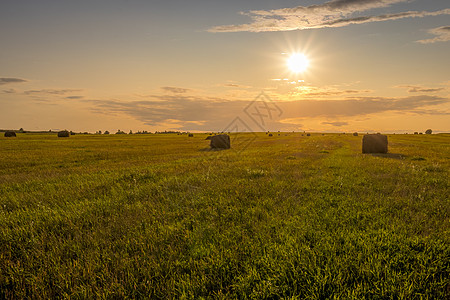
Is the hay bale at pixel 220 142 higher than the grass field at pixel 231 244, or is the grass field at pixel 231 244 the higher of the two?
the hay bale at pixel 220 142

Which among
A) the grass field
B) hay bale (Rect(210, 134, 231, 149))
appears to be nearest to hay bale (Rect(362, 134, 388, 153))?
the grass field

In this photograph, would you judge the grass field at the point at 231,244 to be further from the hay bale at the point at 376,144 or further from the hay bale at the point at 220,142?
the hay bale at the point at 220,142

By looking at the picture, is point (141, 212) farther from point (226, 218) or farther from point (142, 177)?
point (142, 177)

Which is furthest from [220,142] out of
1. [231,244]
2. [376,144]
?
[231,244]

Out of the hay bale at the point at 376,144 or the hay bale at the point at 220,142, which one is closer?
the hay bale at the point at 376,144

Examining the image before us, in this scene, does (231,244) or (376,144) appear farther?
(376,144)

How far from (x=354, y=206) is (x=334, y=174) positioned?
4579 millimetres

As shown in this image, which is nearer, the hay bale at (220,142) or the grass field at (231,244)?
the grass field at (231,244)

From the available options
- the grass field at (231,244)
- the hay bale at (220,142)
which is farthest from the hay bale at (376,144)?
the hay bale at (220,142)

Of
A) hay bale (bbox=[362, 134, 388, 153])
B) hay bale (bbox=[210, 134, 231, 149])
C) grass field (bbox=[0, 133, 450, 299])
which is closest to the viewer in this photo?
grass field (bbox=[0, 133, 450, 299])

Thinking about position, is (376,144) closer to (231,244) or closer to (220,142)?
(220,142)

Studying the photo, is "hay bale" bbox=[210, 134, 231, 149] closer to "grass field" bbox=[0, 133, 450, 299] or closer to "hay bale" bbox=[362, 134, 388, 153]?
"hay bale" bbox=[362, 134, 388, 153]

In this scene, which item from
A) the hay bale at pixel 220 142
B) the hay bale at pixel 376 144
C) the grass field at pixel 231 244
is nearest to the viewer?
the grass field at pixel 231 244

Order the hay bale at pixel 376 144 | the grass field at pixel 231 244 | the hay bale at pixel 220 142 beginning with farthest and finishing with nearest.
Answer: the hay bale at pixel 220 142, the hay bale at pixel 376 144, the grass field at pixel 231 244
